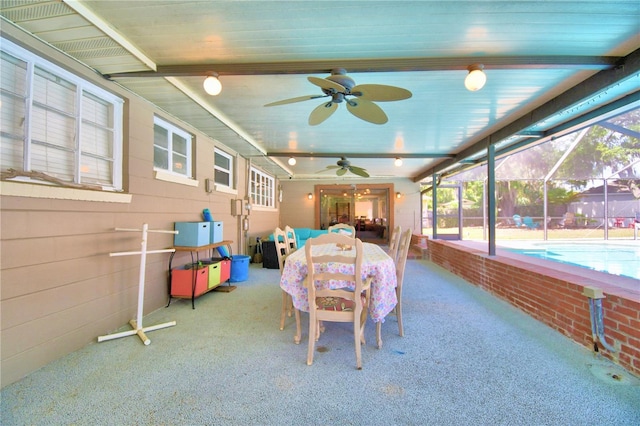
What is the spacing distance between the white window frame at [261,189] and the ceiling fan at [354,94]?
4.36 m

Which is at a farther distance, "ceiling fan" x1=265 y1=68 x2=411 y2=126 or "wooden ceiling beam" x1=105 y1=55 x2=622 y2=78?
"wooden ceiling beam" x1=105 y1=55 x2=622 y2=78

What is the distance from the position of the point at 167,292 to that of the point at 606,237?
12677 mm

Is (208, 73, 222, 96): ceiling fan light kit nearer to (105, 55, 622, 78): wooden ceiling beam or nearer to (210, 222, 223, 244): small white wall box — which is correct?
(105, 55, 622, 78): wooden ceiling beam

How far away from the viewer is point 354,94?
7.21ft

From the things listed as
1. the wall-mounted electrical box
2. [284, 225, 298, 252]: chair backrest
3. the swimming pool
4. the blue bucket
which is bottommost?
the blue bucket

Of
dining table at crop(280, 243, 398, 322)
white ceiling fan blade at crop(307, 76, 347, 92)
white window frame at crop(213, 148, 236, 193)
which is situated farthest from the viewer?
white window frame at crop(213, 148, 236, 193)

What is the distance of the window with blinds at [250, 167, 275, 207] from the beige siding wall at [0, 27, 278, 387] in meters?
3.25

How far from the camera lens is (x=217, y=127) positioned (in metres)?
4.02

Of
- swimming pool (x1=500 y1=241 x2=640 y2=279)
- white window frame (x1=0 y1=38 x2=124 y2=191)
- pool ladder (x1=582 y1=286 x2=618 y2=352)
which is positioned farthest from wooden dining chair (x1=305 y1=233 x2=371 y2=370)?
swimming pool (x1=500 y1=241 x2=640 y2=279)

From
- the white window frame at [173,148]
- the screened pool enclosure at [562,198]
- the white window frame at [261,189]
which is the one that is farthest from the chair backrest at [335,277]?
the screened pool enclosure at [562,198]

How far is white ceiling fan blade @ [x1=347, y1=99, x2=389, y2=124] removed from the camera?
2.33m

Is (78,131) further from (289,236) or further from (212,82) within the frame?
(289,236)

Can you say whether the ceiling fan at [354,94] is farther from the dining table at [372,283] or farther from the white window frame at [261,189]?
the white window frame at [261,189]

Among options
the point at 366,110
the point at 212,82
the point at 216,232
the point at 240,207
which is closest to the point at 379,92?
the point at 366,110
